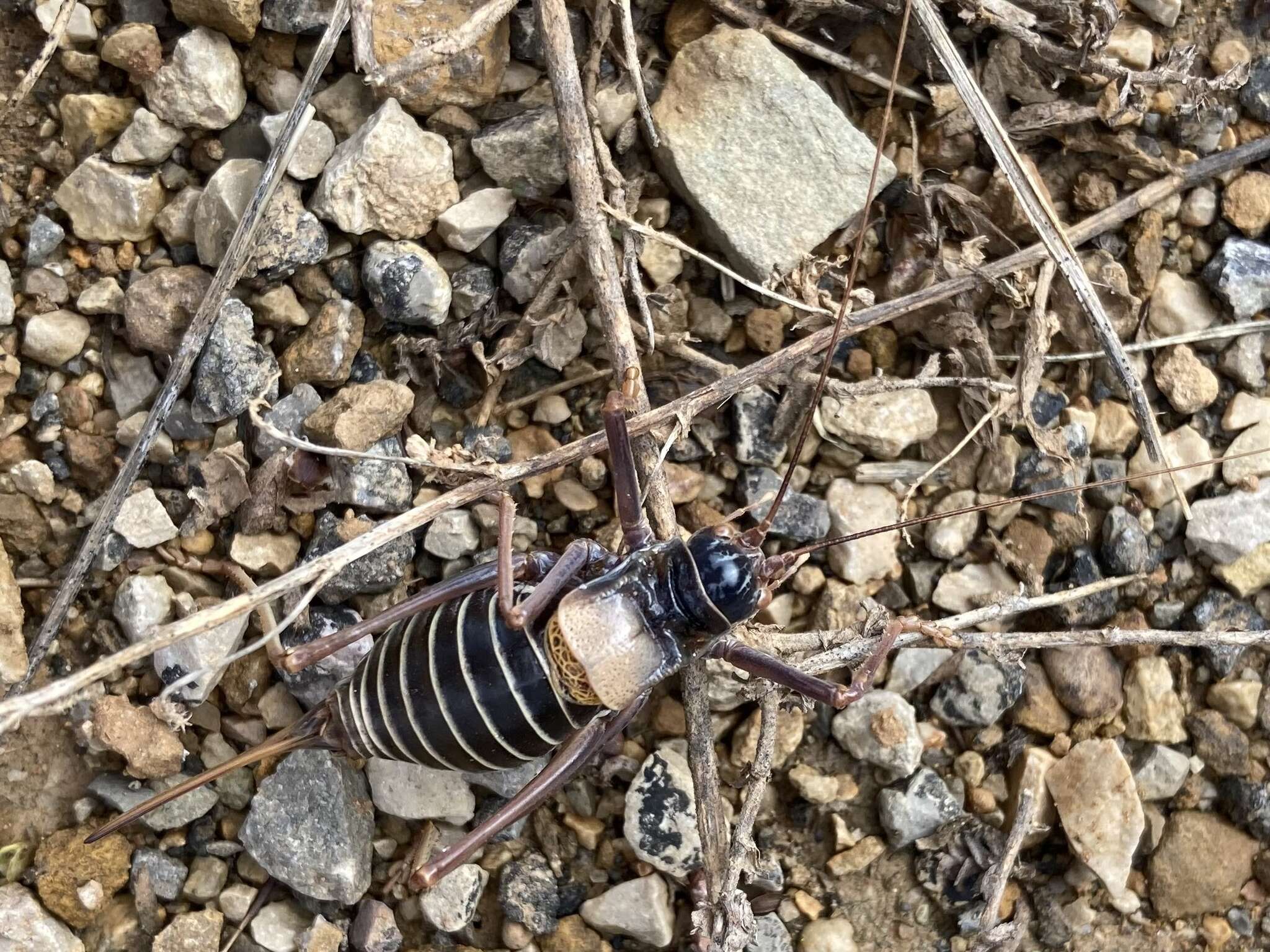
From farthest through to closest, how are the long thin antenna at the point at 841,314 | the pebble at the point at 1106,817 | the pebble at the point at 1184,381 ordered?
1. the pebble at the point at 1184,381
2. the pebble at the point at 1106,817
3. the long thin antenna at the point at 841,314

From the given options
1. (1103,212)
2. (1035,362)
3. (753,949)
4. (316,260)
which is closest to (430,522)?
(316,260)

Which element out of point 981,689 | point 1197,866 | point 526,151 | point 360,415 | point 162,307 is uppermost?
point 162,307

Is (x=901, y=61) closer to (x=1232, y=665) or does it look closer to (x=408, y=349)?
(x=408, y=349)

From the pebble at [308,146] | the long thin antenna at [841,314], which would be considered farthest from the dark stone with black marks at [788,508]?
the pebble at [308,146]

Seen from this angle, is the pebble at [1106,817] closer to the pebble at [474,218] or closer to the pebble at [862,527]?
the pebble at [862,527]

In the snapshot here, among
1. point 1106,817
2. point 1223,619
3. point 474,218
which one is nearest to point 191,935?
point 474,218

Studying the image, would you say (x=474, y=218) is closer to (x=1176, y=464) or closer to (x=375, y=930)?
(x=375, y=930)

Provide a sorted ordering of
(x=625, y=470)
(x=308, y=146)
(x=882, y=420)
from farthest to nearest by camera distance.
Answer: (x=882, y=420) < (x=308, y=146) < (x=625, y=470)
